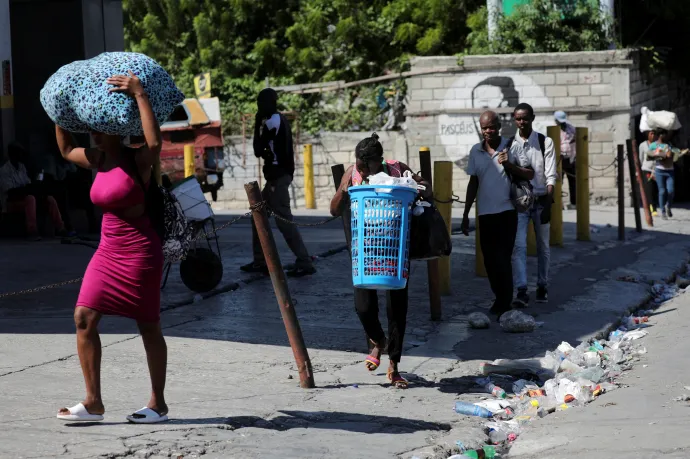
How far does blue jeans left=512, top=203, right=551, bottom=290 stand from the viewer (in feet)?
32.9

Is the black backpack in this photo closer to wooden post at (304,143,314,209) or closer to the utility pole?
wooden post at (304,143,314,209)

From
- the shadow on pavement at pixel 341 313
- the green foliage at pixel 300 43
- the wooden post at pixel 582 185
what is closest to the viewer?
the shadow on pavement at pixel 341 313

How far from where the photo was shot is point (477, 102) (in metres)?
21.5

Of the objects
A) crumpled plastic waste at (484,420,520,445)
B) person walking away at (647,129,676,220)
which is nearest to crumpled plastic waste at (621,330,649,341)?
crumpled plastic waste at (484,420,520,445)

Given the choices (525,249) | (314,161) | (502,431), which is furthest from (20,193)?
(314,161)

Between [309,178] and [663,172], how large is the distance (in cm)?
682

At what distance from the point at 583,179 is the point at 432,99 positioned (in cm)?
707

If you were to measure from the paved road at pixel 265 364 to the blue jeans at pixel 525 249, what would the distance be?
344 millimetres

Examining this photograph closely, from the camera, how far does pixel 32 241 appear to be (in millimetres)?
14141

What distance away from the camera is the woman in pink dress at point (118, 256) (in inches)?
228

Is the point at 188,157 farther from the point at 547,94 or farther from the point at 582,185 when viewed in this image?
the point at 582,185

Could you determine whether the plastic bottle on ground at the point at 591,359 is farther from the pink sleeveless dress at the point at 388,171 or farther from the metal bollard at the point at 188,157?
the metal bollard at the point at 188,157

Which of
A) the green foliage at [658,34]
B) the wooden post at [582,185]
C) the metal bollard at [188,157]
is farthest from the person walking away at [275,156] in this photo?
the green foliage at [658,34]

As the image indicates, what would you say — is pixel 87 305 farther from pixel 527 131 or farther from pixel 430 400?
pixel 527 131
